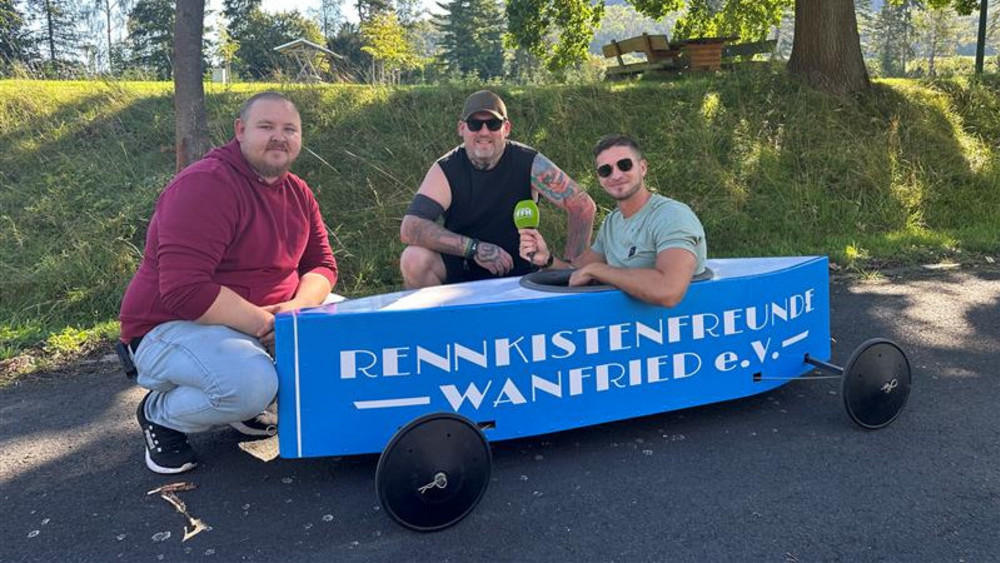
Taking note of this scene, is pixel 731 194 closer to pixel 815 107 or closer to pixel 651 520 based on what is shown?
pixel 815 107

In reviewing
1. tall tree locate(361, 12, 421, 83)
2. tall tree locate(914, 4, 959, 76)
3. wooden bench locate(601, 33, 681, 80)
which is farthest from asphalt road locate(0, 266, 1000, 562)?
tall tree locate(914, 4, 959, 76)

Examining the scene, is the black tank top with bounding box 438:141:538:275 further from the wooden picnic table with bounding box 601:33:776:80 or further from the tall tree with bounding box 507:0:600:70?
the tall tree with bounding box 507:0:600:70

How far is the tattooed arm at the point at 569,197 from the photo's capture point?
13.7 feet

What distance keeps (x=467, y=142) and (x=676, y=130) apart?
20.2ft

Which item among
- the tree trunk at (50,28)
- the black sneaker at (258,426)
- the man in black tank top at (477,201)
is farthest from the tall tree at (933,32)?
the black sneaker at (258,426)

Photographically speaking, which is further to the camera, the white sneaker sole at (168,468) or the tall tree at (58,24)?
the tall tree at (58,24)

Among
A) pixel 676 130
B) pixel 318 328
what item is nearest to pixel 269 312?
pixel 318 328

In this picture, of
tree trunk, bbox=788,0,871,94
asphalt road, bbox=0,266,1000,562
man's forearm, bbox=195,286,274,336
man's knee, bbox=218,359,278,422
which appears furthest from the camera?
tree trunk, bbox=788,0,871,94

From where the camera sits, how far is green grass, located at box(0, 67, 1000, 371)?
6.74m

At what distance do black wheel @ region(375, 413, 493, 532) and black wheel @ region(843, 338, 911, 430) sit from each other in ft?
5.65

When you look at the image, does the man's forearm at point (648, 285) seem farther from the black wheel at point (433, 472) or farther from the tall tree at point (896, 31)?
the tall tree at point (896, 31)

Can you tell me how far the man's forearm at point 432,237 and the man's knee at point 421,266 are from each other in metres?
0.04

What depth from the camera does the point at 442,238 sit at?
396cm

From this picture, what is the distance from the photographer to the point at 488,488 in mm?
2814
